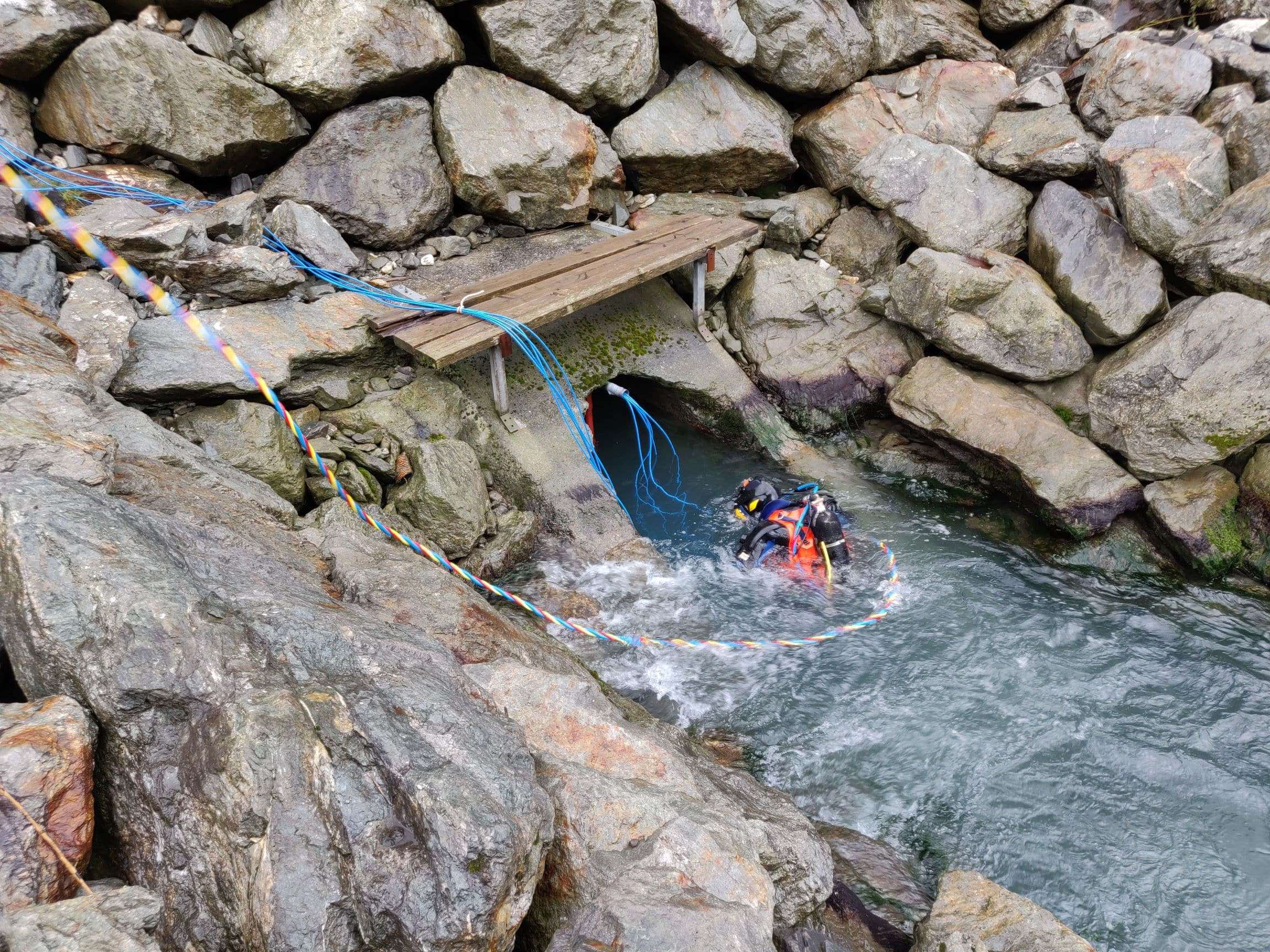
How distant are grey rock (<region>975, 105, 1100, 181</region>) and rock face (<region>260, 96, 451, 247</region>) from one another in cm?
750

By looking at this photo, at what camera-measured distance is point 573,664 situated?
6.17 meters

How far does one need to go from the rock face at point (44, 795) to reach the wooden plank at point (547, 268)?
5694 mm

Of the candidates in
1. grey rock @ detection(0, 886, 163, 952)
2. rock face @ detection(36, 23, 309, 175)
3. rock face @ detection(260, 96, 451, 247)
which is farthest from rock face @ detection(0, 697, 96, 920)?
rock face @ detection(36, 23, 309, 175)

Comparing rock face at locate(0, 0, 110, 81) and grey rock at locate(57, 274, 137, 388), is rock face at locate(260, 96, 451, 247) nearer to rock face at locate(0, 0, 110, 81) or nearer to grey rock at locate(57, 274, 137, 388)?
rock face at locate(0, 0, 110, 81)

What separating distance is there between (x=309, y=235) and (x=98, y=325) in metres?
2.51

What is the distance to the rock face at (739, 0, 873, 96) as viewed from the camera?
37.0ft

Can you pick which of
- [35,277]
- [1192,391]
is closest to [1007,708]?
[1192,391]

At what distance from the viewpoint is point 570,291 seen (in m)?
8.76

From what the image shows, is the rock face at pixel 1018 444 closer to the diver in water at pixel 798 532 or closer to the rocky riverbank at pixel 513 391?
the rocky riverbank at pixel 513 391

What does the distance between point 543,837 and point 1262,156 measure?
11008 millimetres

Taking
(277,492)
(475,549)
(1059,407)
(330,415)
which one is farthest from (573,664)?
(1059,407)

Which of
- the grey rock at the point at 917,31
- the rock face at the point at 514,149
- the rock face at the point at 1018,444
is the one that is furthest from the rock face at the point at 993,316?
the rock face at the point at 514,149

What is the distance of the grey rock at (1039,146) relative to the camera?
33.7 ft

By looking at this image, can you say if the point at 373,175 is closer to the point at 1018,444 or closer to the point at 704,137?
the point at 704,137
